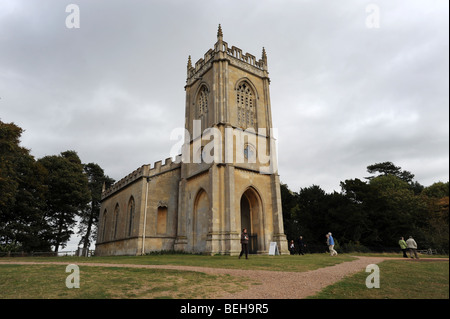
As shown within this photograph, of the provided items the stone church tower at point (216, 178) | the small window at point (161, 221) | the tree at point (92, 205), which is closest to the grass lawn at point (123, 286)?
the stone church tower at point (216, 178)

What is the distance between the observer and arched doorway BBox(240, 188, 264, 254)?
24375 millimetres

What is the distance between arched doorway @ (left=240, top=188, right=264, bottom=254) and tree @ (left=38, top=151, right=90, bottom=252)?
25.3 m

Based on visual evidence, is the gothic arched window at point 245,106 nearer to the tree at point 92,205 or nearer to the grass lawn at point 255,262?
the grass lawn at point 255,262

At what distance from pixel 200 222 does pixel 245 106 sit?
12.4 meters

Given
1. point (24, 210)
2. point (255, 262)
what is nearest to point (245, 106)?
point (255, 262)

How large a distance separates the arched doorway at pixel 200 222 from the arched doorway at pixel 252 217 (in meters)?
4.07

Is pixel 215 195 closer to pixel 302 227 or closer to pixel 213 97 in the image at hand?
pixel 213 97

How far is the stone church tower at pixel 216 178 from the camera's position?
2295cm

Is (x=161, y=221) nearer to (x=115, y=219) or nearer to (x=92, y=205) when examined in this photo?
(x=115, y=219)

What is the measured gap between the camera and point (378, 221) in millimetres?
33750
